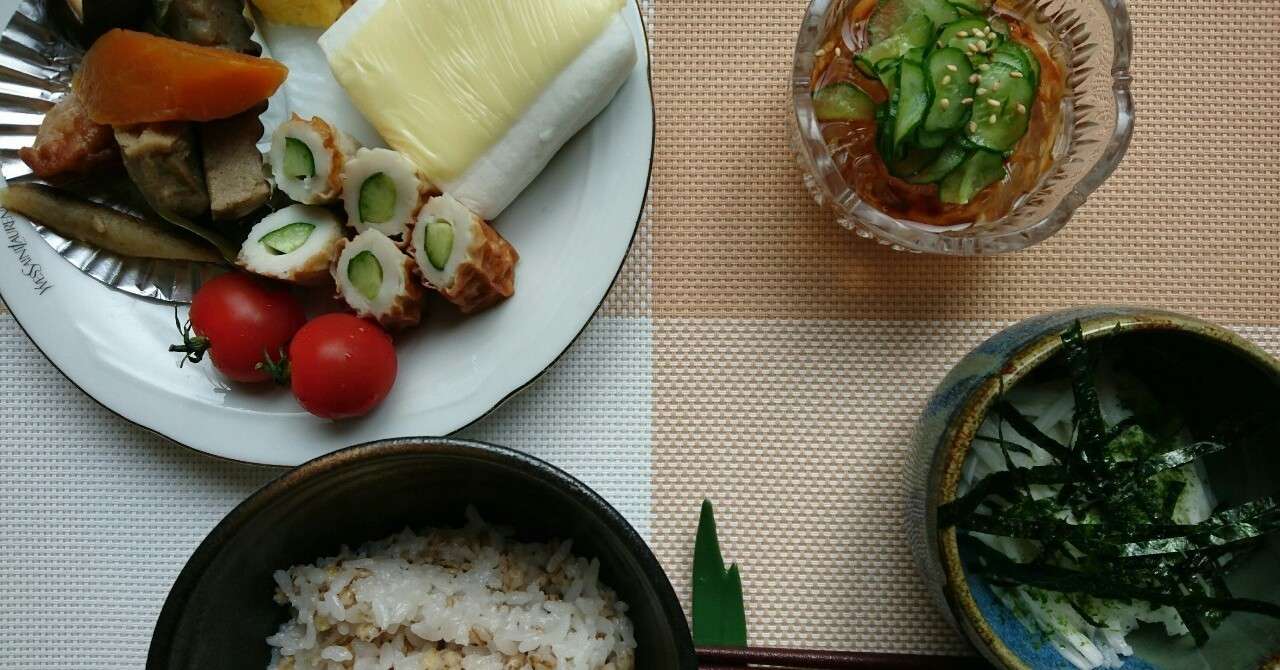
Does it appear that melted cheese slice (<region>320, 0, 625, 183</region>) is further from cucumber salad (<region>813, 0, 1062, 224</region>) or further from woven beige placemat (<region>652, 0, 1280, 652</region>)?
cucumber salad (<region>813, 0, 1062, 224</region>)

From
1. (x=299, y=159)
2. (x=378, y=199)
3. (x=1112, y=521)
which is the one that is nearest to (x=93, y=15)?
(x=299, y=159)

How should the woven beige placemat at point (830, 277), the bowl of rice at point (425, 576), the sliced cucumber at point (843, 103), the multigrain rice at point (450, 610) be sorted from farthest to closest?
the woven beige placemat at point (830, 277) → the sliced cucumber at point (843, 103) → the multigrain rice at point (450, 610) → the bowl of rice at point (425, 576)

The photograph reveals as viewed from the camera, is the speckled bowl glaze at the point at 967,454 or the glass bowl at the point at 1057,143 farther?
the glass bowl at the point at 1057,143

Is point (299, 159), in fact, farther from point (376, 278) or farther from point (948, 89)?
point (948, 89)

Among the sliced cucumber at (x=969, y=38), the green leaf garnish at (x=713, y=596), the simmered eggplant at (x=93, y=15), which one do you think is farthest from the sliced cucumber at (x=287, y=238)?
the sliced cucumber at (x=969, y=38)


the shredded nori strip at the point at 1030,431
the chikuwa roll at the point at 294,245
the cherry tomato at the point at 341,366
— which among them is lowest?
the cherry tomato at the point at 341,366

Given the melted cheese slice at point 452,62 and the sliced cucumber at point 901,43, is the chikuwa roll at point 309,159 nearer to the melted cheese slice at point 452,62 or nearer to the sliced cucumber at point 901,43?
the melted cheese slice at point 452,62

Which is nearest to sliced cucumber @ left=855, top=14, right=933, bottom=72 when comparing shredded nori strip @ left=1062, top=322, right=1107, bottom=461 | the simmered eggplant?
shredded nori strip @ left=1062, top=322, right=1107, bottom=461

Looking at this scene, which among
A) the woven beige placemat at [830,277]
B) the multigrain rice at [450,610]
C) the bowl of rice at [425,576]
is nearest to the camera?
the bowl of rice at [425,576]
